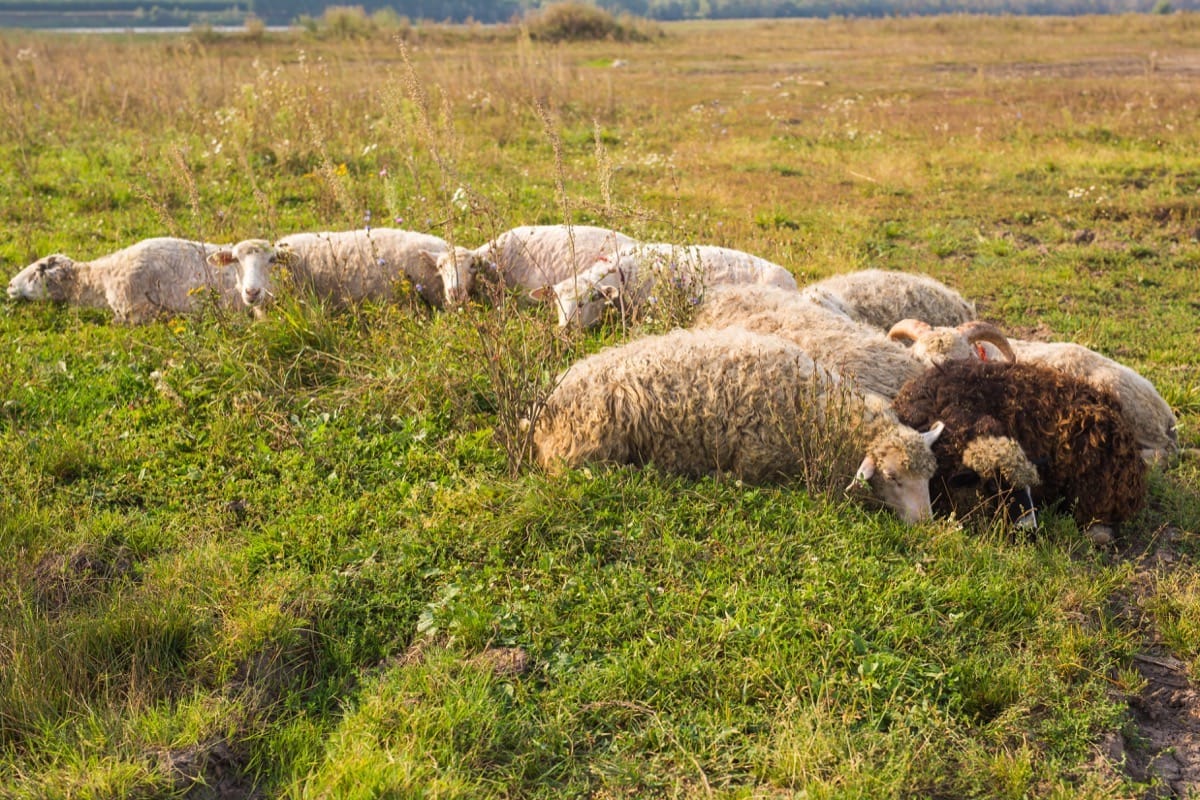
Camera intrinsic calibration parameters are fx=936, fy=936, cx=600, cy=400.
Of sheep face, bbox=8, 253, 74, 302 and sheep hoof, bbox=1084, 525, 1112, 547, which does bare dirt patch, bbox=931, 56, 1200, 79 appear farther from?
sheep face, bbox=8, 253, 74, 302

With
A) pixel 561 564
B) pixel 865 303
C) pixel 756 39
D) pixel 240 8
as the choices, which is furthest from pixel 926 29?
pixel 240 8

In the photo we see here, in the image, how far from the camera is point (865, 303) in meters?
7.70

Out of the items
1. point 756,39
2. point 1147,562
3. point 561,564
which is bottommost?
point 1147,562

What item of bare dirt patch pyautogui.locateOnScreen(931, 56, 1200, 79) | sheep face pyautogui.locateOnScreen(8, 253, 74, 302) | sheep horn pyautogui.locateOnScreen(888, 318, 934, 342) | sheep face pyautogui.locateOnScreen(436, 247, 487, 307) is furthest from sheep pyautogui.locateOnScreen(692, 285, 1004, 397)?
bare dirt patch pyautogui.locateOnScreen(931, 56, 1200, 79)

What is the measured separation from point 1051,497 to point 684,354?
7.55 ft

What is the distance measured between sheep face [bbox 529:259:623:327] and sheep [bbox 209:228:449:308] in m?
1.48

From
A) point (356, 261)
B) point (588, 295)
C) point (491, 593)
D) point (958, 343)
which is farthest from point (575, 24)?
point (491, 593)

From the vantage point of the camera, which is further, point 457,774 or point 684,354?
point 684,354

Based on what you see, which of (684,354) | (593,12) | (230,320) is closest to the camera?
(684,354)

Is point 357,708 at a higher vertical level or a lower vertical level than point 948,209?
lower

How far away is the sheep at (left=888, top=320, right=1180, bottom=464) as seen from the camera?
6.21 m

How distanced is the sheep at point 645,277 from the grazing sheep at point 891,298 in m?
0.51

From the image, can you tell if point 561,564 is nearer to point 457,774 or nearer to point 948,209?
point 457,774

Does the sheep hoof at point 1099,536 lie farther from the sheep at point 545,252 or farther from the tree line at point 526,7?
the tree line at point 526,7
